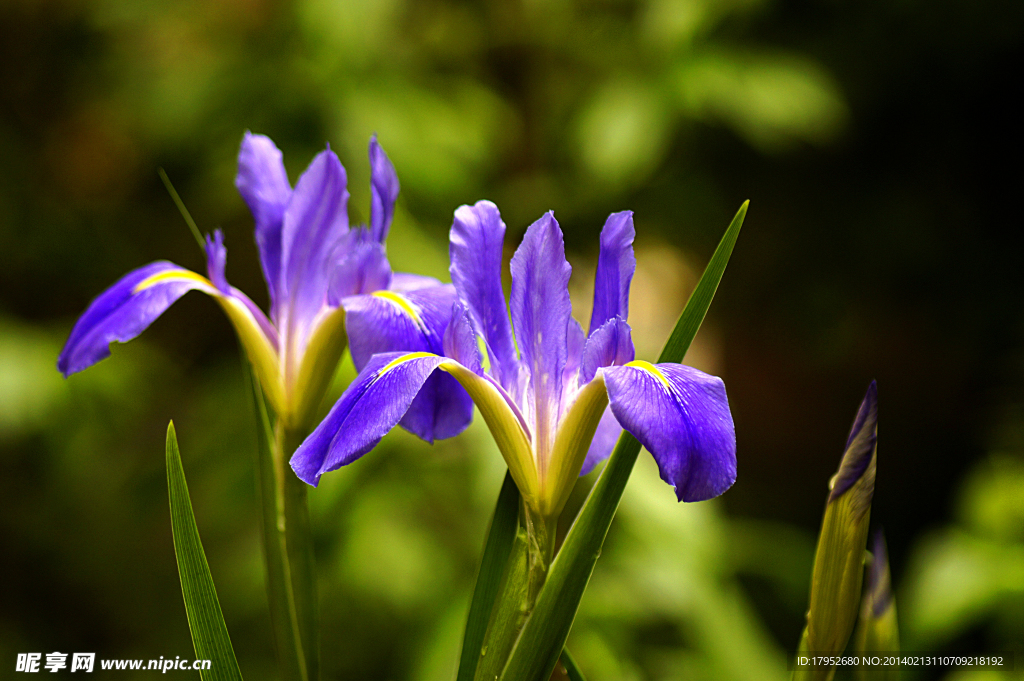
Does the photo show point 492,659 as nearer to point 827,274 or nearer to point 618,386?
point 618,386

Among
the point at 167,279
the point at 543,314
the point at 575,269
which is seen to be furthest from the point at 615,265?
the point at 575,269

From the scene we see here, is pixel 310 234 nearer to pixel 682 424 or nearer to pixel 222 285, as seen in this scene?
pixel 222 285

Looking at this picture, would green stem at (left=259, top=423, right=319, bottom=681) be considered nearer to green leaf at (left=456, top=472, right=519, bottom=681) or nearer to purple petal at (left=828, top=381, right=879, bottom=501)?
green leaf at (left=456, top=472, right=519, bottom=681)

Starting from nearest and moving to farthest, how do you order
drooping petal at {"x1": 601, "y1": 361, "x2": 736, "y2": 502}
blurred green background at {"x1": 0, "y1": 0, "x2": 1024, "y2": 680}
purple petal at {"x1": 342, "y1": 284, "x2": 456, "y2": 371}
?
drooping petal at {"x1": 601, "y1": 361, "x2": 736, "y2": 502}, purple petal at {"x1": 342, "y1": 284, "x2": 456, "y2": 371}, blurred green background at {"x1": 0, "y1": 0, "x2": 1024, "y2": 680}

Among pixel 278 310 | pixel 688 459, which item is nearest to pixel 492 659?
pixel 688 459

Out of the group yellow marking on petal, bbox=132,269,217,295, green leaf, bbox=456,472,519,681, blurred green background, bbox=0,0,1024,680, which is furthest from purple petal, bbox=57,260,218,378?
blurred green background, bbox=0,0,1024,680

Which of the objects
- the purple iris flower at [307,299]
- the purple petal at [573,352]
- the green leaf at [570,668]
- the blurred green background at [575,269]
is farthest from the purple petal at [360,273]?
the blurred green background at [575,269]

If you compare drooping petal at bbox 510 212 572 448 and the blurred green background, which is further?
the blurred green background
